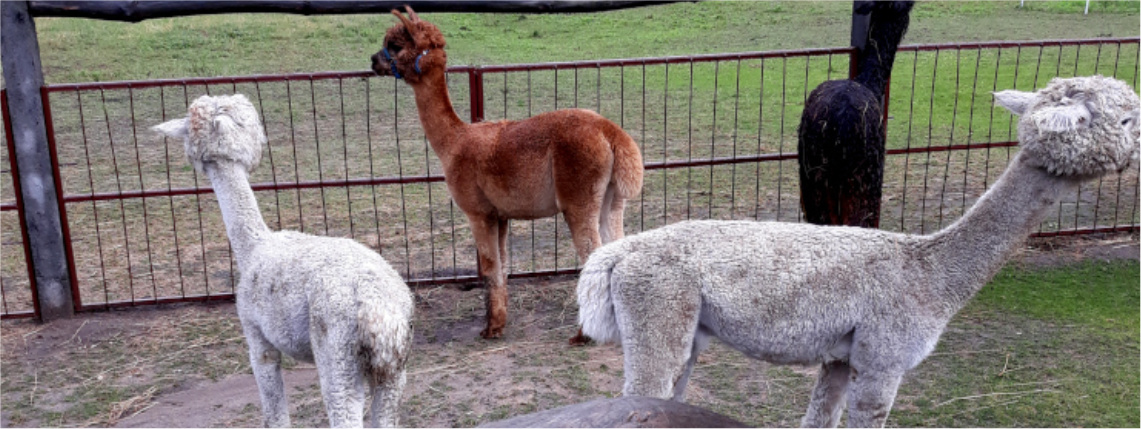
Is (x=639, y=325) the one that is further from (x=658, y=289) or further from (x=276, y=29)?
(x=276, y=29)

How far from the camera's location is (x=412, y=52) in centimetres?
567

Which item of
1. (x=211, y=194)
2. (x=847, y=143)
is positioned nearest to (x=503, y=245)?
(x=847, y=143)

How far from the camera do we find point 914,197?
8781mm

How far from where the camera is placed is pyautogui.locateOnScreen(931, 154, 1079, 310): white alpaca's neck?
11.6ft

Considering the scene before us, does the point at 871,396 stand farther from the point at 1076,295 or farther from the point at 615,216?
the point at 1076,295

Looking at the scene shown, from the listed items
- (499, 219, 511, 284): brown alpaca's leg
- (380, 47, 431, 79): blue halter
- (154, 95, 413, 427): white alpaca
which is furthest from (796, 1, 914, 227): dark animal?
(154, 95, 413, 427): white alpaca

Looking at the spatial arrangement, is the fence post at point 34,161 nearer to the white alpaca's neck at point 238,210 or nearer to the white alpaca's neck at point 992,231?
the white alpaca's neck at point 238,210

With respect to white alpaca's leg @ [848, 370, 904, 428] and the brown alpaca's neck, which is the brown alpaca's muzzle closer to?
the brown alpaca's neck

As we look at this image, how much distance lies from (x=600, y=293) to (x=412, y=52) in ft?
8.06

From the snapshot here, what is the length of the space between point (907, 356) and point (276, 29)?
566 inches

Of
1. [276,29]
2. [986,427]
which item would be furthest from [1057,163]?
[276,29]

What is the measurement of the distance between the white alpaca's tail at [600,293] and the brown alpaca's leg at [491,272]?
7.11 feet

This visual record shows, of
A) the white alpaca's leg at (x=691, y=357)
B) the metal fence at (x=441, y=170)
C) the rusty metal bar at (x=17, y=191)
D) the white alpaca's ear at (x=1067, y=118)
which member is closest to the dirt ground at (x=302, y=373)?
the rusty metal bar at (x=17, y=191)

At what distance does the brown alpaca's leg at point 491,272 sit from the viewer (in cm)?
593
